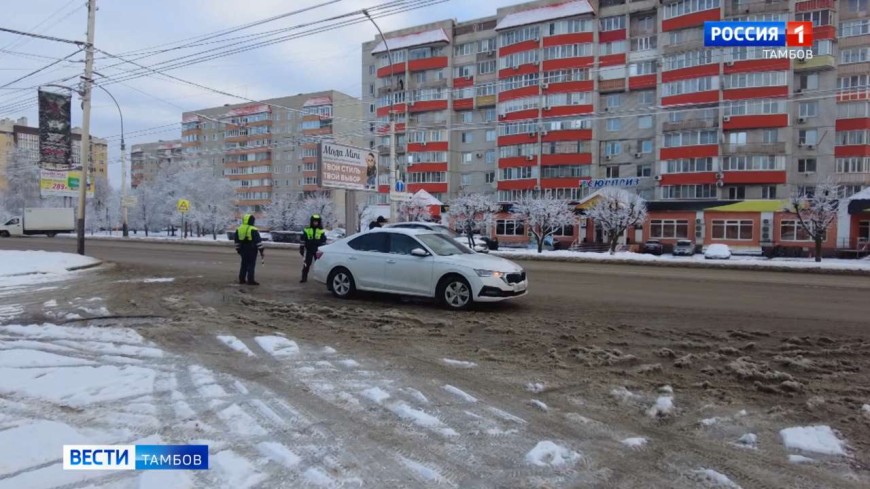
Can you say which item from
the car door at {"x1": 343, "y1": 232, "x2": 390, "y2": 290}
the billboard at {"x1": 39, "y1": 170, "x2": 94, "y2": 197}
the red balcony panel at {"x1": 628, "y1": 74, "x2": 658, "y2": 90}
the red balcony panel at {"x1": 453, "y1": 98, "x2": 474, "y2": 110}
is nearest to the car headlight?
the car door at {"x1": 343, "y1": 232, "x2": 390, "y2": 290}

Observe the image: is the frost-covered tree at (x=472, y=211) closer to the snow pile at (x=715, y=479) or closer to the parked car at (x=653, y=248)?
the parked car at (x=653, y=248)

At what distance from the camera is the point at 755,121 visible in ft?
152

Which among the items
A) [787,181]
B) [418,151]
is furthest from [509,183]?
[787,181]

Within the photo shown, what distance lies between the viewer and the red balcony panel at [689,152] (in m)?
47.7

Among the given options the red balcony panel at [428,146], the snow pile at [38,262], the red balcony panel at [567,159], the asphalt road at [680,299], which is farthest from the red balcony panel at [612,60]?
the snow pile at [38,262]

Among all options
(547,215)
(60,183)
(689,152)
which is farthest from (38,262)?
(689,152)

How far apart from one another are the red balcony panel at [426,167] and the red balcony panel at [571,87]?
1442 cm

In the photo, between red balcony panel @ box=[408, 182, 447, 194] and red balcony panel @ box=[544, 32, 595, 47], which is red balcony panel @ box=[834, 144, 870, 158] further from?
red balcony panel @ box=[408, 182, 447, 194]

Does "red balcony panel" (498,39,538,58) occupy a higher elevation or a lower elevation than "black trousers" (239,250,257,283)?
higher

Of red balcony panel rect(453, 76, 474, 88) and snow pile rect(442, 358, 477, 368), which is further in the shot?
red balcony panel rect(453, 76, 474, 88)

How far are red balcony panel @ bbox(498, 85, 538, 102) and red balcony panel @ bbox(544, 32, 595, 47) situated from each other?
4461 mm

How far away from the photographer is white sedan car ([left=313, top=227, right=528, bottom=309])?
9719 millimetres

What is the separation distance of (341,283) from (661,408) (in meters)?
7.59

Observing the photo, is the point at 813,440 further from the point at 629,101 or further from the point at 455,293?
the point at 629,101
